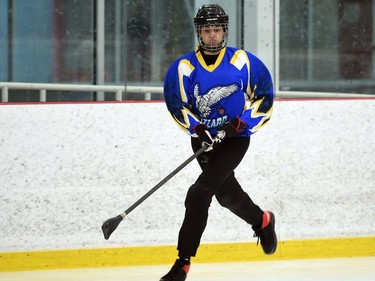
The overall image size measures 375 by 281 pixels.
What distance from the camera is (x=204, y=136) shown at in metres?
4.85

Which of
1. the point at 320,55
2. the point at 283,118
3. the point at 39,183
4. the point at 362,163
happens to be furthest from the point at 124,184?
the point at 320,55

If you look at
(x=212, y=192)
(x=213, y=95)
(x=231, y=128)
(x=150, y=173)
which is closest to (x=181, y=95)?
(x=213, y=95)

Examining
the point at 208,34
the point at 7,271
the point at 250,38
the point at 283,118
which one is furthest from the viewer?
the point at 250,38

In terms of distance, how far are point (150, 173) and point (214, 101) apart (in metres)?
1.26

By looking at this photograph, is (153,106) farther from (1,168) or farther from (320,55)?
(320,55)

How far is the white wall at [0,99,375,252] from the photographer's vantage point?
19.6 ft

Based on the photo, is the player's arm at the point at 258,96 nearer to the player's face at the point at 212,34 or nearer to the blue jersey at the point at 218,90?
the blue jersey at the point at 218,90

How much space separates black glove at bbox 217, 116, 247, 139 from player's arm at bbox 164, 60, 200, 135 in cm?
11

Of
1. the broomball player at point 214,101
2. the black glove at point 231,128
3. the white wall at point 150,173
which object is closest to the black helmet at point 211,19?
the broomball player at point 214,101

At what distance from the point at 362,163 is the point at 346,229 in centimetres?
38

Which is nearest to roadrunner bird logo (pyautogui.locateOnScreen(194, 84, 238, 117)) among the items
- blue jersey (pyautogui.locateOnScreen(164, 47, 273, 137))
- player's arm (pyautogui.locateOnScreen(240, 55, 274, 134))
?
blue jersey (pyautogui.locateOnScreen(164, 47, 273, 137))

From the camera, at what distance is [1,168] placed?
5938 millimetres

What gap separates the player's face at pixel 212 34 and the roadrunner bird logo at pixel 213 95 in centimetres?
19

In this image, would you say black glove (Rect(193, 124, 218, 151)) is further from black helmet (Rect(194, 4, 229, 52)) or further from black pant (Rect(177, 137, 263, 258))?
black helmet (Rect(194, 4, 229, 52))
